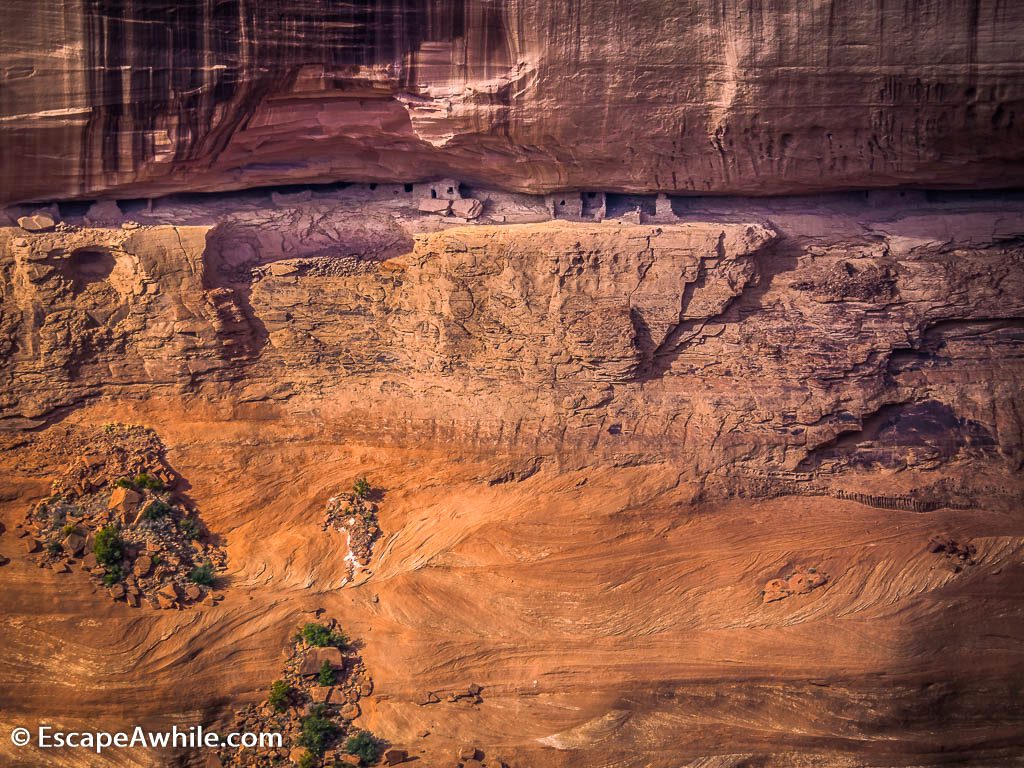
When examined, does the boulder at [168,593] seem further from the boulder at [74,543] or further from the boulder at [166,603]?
the boulder at [74,543]

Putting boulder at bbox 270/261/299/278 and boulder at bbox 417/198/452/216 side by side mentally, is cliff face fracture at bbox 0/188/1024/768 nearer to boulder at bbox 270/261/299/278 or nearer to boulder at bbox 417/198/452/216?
boulder at bbox 270/261/299/278

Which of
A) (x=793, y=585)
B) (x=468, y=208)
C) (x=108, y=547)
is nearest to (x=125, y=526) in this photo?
(x=108, y=547)

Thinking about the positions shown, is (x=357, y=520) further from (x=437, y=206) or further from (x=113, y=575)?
(x=437, y=206)

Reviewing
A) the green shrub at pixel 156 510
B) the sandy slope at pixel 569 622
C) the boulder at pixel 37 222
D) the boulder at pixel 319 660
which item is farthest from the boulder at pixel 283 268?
the boulder at pixel 319 660

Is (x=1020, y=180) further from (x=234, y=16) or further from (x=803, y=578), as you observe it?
(x=234, y=16)

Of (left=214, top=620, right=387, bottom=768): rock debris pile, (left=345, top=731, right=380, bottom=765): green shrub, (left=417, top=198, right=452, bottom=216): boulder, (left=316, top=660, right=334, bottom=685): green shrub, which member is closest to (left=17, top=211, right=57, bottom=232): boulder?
(left=417, top=198, right=452, bottom=216): boulder

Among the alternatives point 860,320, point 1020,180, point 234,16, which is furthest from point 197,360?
point 1020,180
